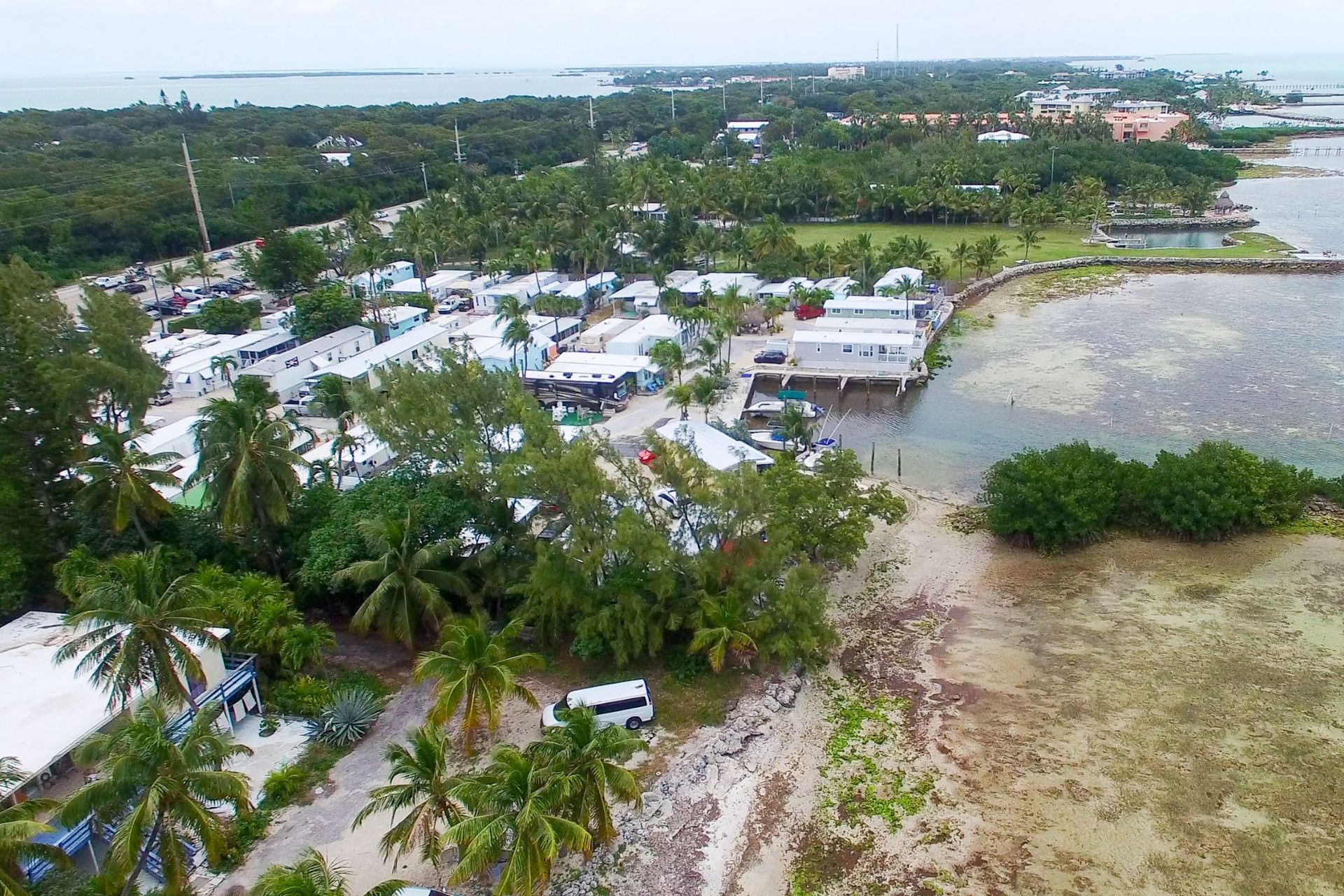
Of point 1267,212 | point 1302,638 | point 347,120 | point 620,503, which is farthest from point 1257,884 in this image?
point 347,120

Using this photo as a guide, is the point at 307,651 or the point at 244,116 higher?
the point at 244,116

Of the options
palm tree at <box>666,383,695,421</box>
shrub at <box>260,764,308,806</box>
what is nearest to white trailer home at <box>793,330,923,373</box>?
palm tree at <box>666,383,695,421</box>

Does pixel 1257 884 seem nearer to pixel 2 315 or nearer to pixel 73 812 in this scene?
pixel 73 812

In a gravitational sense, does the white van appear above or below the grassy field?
below

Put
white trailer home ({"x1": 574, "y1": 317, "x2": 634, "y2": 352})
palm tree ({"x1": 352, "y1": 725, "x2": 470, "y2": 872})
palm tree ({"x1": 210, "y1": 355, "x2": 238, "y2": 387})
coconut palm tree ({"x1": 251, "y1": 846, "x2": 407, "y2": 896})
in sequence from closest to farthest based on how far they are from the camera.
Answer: coconut palm tree ({"x1": 251, "y1": 846, "x2": 407, "y2": 896}), palm tree ({"x1": 352, "y1": 725, "x2": 470, "y2": 872}), palm tree ({"x1": 210, "y1": 355, "x2": 238, "y2": 387}), white trailer home ({"x1": 574, "y1": 317, "x2": 634, "y2": 352})

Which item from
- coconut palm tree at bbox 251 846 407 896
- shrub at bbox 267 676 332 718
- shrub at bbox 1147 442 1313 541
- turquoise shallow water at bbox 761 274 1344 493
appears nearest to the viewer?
coconut palm tree at bbox 251 846 407 896

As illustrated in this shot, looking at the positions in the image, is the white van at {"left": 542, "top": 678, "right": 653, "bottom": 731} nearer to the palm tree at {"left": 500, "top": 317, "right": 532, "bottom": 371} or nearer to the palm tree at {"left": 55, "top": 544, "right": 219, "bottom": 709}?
the palm tree at {"left": 55, "top": 544, "right": 219, "bottom": 709}

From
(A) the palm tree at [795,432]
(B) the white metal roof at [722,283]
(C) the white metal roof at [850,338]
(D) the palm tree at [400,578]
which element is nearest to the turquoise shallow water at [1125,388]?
(C) the white metal roof at [850,338]
